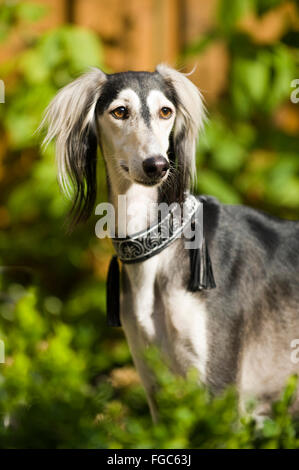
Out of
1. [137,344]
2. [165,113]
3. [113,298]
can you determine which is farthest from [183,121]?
[137,344]

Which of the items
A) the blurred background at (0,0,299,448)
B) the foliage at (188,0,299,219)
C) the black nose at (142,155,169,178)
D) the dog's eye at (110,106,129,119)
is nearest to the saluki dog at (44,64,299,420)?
the dog's eye at (110,106,129,119)

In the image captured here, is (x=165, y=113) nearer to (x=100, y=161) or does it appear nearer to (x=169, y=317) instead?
(x=100, y=161)

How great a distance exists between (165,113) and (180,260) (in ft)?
1.79

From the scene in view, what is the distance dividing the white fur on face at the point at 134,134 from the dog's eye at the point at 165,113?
1 cm

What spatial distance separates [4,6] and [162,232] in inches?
105

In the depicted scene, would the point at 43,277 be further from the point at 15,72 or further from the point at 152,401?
the point at 152,401

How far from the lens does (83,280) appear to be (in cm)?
437

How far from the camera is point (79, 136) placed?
2262mm

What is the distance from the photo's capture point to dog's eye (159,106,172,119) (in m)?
2.18

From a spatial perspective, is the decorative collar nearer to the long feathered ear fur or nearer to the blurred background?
the long feathered ear fur

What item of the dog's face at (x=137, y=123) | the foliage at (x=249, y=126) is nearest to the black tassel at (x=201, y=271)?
the dog's face at (x=137, y=123)

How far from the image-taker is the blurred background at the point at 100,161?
11.5ft

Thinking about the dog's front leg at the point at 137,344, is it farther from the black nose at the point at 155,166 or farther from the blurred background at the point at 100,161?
the black nose at the point at 155,166
